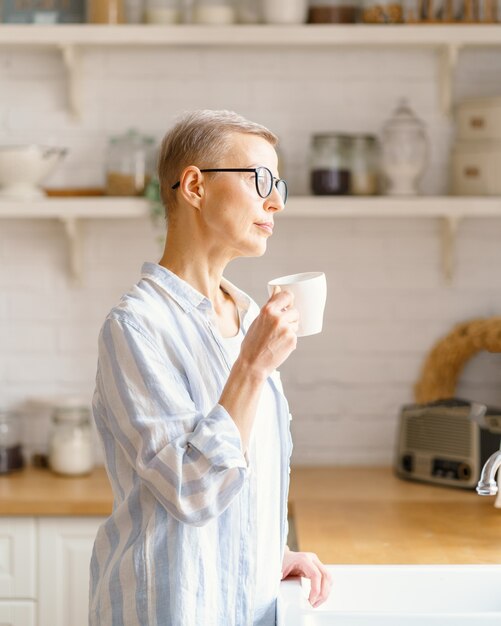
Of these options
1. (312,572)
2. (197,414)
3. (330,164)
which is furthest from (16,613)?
(197,414)

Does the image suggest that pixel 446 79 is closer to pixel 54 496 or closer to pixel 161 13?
pixel 161 13

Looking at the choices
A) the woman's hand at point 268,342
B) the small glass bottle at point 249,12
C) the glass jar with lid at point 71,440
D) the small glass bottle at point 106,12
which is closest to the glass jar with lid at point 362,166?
the small glass bottle at point 249,12

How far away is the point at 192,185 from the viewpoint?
1.45 meters

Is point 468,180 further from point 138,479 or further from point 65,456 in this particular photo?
point 138,479

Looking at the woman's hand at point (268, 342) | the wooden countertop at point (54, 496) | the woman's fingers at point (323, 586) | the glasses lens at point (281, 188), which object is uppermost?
the glasses lens at point (281, 188)

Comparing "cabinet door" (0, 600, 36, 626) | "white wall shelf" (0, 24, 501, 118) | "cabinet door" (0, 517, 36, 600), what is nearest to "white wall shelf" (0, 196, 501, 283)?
"white wall shelf" (0, 24, 501, 118)

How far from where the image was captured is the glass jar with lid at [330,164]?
9.48 feet

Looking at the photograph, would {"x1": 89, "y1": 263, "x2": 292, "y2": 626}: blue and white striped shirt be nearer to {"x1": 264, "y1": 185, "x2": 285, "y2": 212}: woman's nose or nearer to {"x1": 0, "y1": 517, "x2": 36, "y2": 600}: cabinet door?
{"x1": 264, "y1": 185, "x2": 285, "y2": 212}: woman's nose

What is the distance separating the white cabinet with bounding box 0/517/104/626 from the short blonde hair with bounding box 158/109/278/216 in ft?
4.87

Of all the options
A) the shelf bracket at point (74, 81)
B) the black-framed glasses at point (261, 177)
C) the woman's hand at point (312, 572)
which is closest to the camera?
the black-framed glasses at point (261, 177)

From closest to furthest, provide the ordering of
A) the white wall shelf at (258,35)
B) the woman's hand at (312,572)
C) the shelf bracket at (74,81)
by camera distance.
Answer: the woman's hand at (312,572) → the white wall shelf at (258,35) → the shelf bracket at (74,81)

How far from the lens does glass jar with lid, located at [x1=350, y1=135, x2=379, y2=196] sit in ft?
9.57

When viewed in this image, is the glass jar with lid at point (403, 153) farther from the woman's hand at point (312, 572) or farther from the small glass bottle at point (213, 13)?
the woman's hand at point (312, 572)

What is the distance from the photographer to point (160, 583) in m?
1.34
